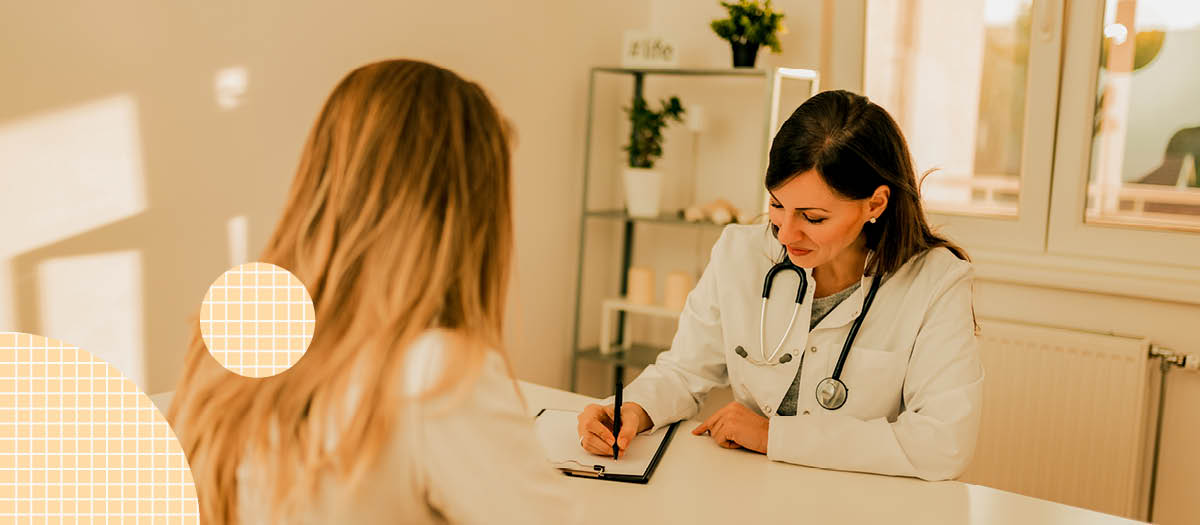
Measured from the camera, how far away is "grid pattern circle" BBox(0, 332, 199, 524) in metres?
0.95

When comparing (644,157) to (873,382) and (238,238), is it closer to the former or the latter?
(238,238)

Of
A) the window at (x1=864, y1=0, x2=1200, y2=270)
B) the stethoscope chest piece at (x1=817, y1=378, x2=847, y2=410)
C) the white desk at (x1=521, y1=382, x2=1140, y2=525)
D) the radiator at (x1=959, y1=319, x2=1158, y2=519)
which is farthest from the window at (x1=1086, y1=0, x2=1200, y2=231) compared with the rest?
the white desk at (x1=521, y1=382, x2=1140, y2=525)

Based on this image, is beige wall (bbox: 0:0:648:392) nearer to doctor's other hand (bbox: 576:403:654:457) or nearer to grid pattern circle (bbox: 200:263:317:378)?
doctor's other hand (bbox: 576:403:654:457)

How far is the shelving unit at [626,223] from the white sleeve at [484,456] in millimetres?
2144

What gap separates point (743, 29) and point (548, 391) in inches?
63.3

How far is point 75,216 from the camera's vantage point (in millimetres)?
1938

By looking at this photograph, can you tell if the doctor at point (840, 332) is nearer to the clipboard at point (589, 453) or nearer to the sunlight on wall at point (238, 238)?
the clipboard at point (589, 453)

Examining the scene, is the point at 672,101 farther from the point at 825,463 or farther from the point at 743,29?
the point at 825,463

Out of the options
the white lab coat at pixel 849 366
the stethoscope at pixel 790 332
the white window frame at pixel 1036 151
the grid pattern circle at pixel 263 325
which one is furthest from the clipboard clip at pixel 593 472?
the white window frame at pixel 1036 151

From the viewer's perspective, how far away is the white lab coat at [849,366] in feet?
4.92


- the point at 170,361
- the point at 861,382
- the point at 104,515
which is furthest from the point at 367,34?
the point at 104,515

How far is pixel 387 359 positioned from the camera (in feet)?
2.65

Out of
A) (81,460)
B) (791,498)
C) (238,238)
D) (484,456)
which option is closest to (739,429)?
(791,498)

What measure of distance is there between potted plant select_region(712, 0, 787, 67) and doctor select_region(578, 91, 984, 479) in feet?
4.29
